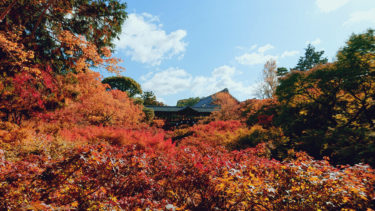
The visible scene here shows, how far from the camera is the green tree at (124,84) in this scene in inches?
1378

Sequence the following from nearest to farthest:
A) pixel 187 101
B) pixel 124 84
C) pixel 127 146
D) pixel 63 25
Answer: pixel 127 146, pixel 63 25, pixel 124 84, pixel 187 101

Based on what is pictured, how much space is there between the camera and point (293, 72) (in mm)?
8234

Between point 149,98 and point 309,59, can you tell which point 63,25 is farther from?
point 309,59

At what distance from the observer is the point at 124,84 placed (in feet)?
116

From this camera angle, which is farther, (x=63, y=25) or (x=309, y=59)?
(x=309, y=59)

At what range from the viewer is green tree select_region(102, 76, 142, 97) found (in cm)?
3500

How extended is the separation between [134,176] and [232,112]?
1651cm

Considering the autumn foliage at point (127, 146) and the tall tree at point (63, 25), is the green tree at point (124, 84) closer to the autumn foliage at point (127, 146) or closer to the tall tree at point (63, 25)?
the autumn foliage at point (127, 146)

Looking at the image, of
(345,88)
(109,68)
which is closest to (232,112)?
(345,88)

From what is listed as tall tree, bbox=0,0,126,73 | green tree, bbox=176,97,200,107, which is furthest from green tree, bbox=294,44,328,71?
tall tree, bbox=0,0,126,73

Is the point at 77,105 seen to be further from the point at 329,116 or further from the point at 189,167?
the point at 329,116

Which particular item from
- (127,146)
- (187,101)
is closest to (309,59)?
(187,101)

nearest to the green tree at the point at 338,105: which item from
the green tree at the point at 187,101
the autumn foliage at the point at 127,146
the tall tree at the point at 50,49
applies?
the autumn foliage at the point at 127,146

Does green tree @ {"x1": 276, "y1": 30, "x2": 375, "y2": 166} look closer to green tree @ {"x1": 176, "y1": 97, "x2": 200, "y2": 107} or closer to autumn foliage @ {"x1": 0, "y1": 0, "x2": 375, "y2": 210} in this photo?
autumn foliage @ {"x1": 0, "y1": 0, "x2": 375, "y2": 210}
